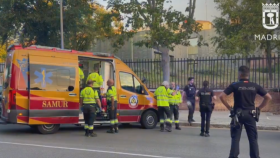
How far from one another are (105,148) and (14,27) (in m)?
13.4

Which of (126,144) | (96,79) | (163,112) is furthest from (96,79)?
(126,144)

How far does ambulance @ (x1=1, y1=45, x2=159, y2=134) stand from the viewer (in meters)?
10.9

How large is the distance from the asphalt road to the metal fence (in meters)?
4.96

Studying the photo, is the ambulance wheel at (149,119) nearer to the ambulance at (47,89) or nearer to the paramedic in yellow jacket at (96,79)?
the ambulance at (47,89)

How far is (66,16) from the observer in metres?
20.2

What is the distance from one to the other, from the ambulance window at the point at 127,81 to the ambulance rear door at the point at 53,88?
175cm

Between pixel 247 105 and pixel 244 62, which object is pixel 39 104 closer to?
pixel 247 105

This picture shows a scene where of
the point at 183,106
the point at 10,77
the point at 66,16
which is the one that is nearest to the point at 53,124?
the point at 10,77

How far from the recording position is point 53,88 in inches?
450

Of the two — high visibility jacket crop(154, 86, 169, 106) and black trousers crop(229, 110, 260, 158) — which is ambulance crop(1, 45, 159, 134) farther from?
black trousers crop(229, 110, 260, 158)

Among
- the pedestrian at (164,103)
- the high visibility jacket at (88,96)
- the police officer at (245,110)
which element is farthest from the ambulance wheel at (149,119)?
the police officer at (245,110)

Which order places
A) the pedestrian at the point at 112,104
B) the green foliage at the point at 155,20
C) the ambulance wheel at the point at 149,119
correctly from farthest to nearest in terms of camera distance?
the green foliage at the point at 155,20 < the ambulance wheel at the point at 149,119 < the pedestrian at the point at 112,104

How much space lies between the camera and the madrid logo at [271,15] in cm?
1700

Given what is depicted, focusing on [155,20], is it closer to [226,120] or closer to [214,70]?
[214,70]
